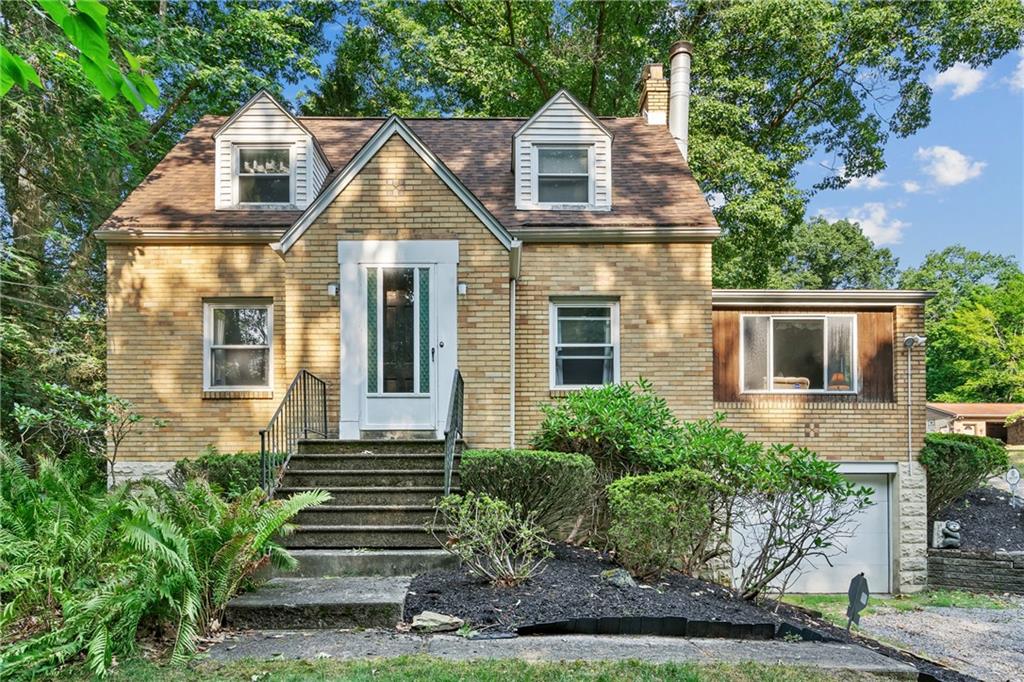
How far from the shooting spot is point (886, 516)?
459 inches

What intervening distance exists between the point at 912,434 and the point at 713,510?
615 centimetres

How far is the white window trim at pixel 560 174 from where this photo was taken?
38.2 feet

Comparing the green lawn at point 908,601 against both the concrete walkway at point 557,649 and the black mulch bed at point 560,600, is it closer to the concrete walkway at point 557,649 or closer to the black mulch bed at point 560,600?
the black mulch bed at point 560,600

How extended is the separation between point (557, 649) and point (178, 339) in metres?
8.65

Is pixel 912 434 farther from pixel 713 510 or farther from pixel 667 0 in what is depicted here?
pixel 667 0

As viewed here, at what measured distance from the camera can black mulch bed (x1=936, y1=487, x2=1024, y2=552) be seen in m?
12.8

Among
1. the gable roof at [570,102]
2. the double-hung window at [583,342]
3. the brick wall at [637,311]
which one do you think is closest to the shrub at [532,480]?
the brick wall at [637,311]

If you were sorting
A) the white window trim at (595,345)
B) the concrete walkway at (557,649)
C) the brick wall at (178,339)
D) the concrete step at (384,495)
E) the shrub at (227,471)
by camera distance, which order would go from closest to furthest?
the concrete walkway at (557,649)
the concrete step at (384,495)
the shrub at (227,471)
the brick wall at (178,339)
the white window trim at (595,345)

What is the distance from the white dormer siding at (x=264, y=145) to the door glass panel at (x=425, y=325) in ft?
10.5

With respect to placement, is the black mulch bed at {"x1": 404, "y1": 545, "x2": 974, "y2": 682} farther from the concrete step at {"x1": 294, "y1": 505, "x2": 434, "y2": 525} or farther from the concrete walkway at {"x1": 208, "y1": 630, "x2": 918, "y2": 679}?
the concrete step at {"x1": 294, "y1": 505, "x2": 434, "y2": 525}

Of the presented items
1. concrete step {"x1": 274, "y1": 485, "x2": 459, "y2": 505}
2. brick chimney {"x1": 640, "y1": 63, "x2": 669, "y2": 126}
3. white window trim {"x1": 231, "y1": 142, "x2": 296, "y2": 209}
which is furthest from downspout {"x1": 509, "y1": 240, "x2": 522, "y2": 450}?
brick chimney {"x1": 640, "y1": 63, "x2": 669, "y2": 126}

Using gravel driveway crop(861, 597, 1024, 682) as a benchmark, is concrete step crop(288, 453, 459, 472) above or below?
above

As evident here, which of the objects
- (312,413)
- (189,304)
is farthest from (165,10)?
(312,413)

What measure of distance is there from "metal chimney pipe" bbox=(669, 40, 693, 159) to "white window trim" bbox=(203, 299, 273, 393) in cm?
866
